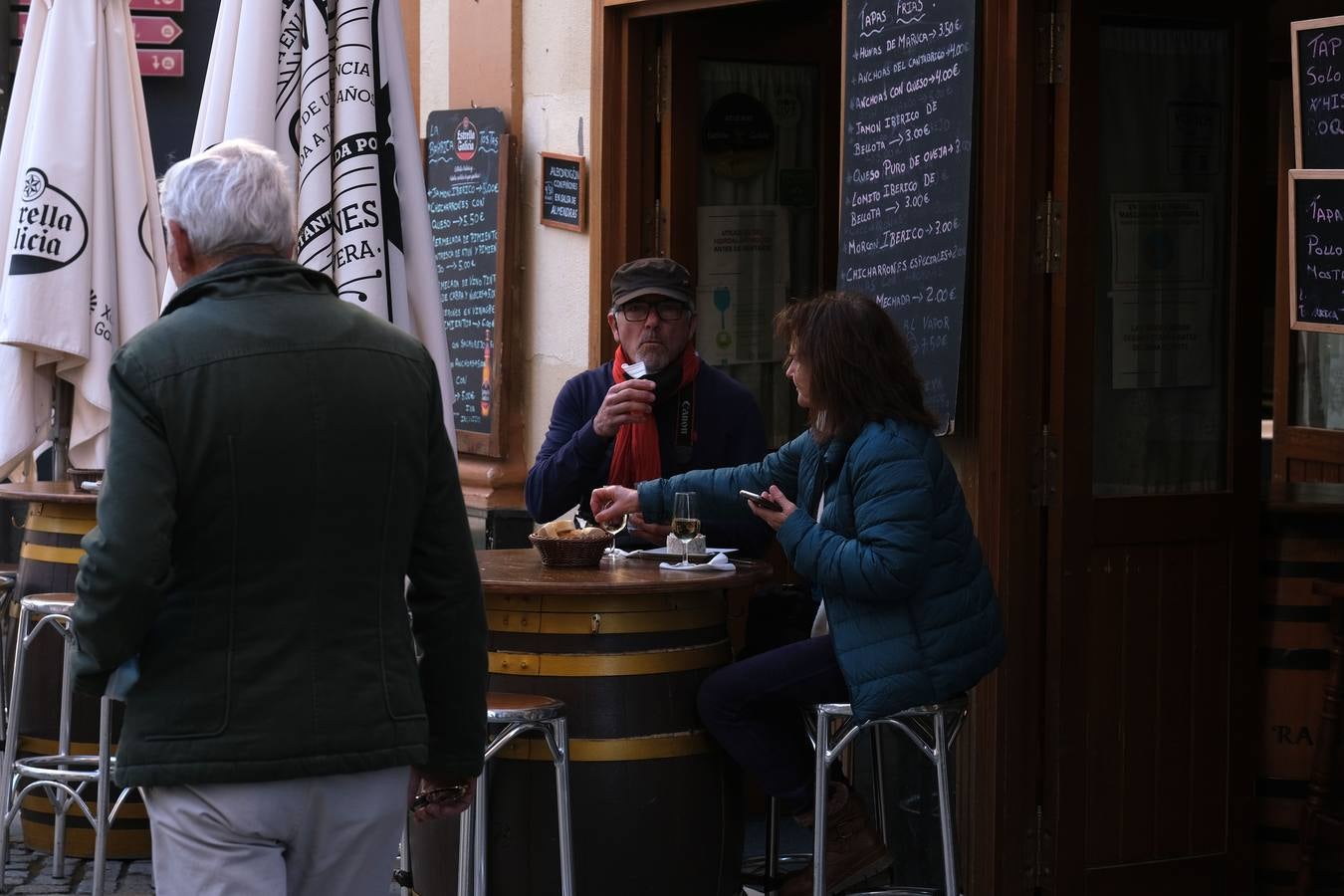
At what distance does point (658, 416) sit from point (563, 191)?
6.52 feet

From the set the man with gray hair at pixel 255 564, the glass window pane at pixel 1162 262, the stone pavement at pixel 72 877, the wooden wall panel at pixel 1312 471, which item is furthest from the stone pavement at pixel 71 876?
the wooden wall panel at pixel 1312 471

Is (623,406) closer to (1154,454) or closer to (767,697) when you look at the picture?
(767,697)

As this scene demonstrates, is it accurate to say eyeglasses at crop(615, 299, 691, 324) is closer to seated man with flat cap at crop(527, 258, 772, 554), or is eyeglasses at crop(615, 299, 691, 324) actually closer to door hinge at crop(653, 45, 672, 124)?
seated man with flat cap at crop(527, 258, 772, 554)

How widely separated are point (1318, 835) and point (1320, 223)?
184 centimetres

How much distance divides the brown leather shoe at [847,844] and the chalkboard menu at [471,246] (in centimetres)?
317

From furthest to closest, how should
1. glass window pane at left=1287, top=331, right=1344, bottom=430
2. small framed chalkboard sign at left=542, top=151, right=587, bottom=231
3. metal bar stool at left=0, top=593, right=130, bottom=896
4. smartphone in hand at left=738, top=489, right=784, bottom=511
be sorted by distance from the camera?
glass window pane at left=1287, top=331, right=1344, bottom=430
small framed chalkboard sign at left=542, top=151, right=587, bottom=231
metal bar stool at left=0, top=593, right=130, bottom=896
smartphone in hand at left=738, top=489, right=784, bottom=511

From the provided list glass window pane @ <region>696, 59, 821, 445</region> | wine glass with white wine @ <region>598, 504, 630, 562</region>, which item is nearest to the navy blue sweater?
wine glass with white wine @ <region>598, 504, 630, 562</region>

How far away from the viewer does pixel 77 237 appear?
568 cm

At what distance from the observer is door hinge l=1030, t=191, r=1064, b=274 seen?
5039 millimetres

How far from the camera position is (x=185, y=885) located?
271cm

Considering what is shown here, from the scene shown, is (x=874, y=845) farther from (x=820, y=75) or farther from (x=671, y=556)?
(x=820, y=75)

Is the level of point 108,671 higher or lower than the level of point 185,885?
higher

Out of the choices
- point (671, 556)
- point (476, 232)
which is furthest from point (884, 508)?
point (476, 232)

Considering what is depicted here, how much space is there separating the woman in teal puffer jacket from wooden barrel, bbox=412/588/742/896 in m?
0.14
